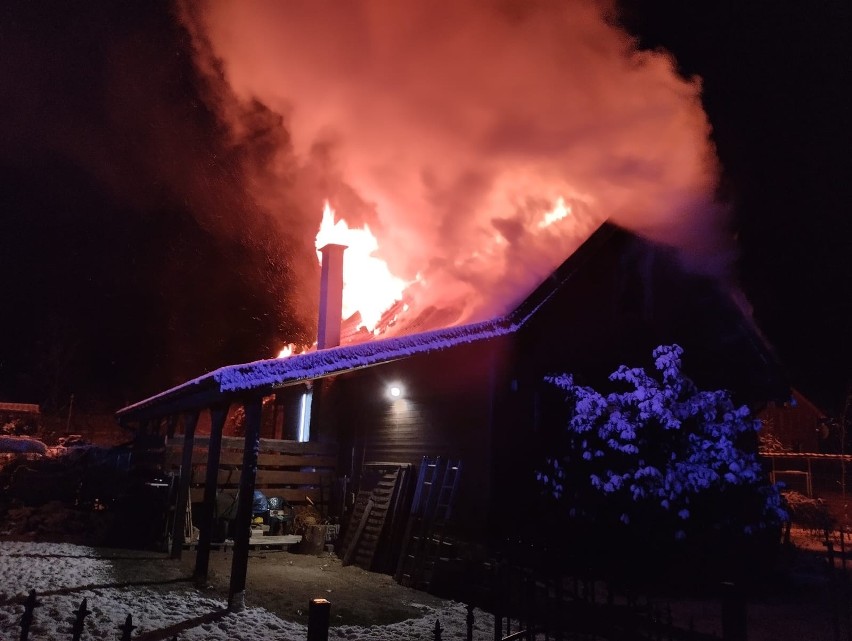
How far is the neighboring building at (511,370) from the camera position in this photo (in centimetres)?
1093

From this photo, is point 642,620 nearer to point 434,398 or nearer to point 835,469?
point 434,398

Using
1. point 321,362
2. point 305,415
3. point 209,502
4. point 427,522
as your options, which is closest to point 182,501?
point 209,502

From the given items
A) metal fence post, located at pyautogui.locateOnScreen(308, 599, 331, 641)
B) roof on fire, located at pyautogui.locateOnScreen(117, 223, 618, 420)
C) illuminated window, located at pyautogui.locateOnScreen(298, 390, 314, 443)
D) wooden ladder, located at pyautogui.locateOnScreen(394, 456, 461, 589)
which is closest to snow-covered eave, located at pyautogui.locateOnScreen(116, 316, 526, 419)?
roof on fire, located at pyautogui.locateOnScreen(117, 223, 618, 420)

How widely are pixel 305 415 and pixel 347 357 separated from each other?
8.75 m

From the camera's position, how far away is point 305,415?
17.4 m

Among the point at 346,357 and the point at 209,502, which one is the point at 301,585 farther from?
the point at 346,357

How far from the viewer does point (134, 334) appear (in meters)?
49.7

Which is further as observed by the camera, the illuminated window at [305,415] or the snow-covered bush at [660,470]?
the illuminated window at [305,415]

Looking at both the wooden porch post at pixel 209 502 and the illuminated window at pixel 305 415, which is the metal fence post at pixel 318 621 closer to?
the wooden porch post at pixel 209 502

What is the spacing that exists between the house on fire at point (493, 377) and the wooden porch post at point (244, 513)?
0.02m

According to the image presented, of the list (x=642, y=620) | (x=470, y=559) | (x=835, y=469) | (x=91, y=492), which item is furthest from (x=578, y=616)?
(x=835, y=469)

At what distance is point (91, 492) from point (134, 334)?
123 feet

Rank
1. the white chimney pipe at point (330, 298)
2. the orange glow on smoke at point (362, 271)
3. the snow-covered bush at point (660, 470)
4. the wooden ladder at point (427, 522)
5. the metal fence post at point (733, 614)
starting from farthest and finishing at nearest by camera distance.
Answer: the orange glow on smoke at point (362, 271) < the white chimney pipe at point (330, 298) < the snow-covered bush at point (660, 470) < the wooden ladder at point (427, 522) < the metal fence post at point (733, 614)

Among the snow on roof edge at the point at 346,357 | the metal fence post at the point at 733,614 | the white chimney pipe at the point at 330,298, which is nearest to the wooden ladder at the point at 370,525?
the snow on roof edge at the point at 346,357
